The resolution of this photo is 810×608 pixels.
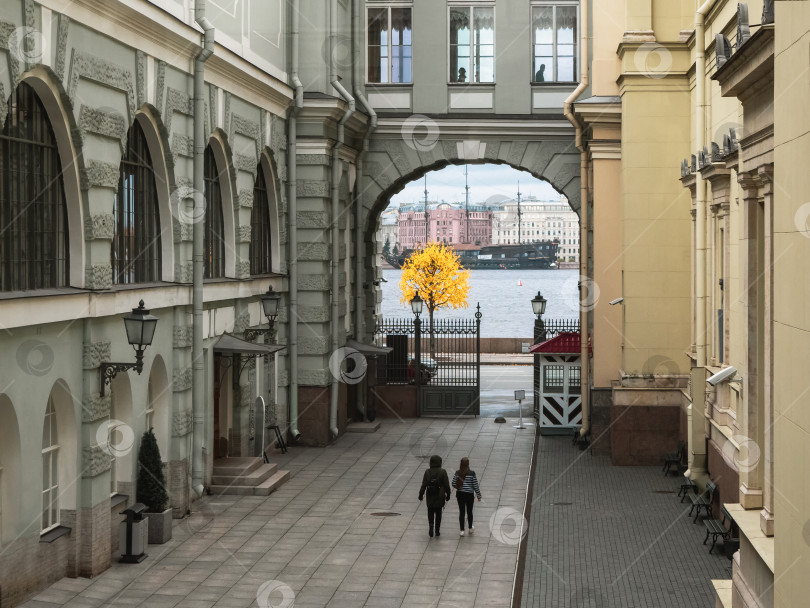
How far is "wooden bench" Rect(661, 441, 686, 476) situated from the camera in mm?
21359

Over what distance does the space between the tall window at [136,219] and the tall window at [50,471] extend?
2629mm

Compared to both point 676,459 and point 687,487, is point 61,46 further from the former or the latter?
point 676,459

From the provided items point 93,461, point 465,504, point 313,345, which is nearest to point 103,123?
point 93,461

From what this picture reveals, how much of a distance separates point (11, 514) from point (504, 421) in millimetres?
18110

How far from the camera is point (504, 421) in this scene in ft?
97.2

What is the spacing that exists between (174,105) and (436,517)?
24.0ft

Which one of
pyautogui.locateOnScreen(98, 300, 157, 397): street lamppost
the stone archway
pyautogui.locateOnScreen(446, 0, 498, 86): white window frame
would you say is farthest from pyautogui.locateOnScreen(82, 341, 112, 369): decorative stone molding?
pyautogui.locateOnScreen(446, 0, 498, 86): white window frame

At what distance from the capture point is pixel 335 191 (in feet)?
84.4

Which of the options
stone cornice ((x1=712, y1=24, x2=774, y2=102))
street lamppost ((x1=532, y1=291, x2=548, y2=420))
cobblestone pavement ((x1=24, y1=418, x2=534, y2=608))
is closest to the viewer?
stone cornice ((x1=712, y1=24, x2=774, y2=102))

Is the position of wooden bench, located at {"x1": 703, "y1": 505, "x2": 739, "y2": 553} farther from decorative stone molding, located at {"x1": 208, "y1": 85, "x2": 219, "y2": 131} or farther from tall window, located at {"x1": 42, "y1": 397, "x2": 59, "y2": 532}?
decorative stone molding, located at {"x1": 208, "y1": 85, "x2": 219, "y2": 131}

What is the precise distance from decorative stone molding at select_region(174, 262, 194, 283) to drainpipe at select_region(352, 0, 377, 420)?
34.4ft

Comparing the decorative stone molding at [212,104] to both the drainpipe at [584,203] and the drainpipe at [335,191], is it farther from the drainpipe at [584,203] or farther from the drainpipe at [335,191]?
the drainpipe at [584,203]

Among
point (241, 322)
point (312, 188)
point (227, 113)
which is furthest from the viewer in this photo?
point (312, 188)

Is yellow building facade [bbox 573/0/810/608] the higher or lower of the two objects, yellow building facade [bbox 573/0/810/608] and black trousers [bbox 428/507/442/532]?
the higher
